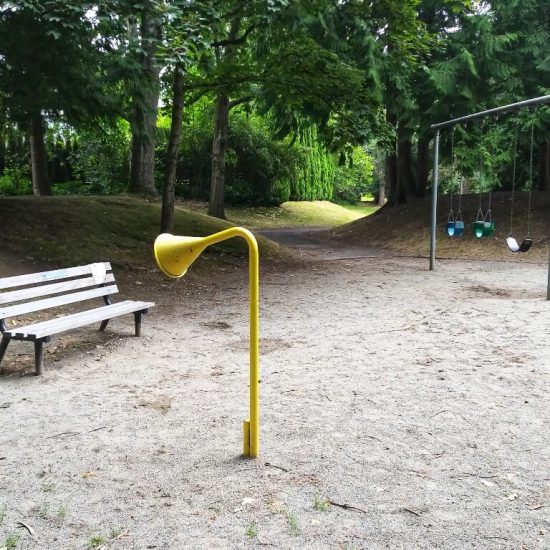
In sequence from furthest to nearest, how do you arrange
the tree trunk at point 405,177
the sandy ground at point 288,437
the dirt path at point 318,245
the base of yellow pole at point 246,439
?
the tree trunk at point 405,177, the dirt path at point 318,245, the base of yellow pole at point 246,439, the sandy ground at point 288,437

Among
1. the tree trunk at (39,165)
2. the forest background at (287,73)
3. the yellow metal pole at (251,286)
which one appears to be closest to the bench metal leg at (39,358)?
the yellow metal pole at (251,286)

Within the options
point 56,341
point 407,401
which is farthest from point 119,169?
point 407,401

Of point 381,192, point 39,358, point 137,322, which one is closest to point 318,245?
point 137,322

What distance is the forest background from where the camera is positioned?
890 centimetres

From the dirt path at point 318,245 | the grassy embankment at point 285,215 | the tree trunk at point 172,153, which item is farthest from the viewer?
the grassy embankment at point 285,215

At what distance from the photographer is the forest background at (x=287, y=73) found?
8.90 meters

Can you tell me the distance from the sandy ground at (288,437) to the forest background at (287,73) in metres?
4.27

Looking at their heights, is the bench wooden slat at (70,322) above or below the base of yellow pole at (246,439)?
above

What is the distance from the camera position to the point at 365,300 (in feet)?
29.3

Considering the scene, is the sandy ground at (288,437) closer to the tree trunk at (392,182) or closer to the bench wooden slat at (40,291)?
the bench wooden slat at (40,291)

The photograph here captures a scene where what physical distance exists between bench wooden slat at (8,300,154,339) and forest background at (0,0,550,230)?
3329 millimetres

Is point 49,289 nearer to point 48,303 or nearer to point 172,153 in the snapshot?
point 48,303

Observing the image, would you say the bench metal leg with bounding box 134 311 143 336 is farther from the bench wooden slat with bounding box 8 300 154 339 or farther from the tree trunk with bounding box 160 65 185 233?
the tree trunk with bounding box 160 65 185 233

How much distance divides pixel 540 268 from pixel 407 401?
9.45 meters
